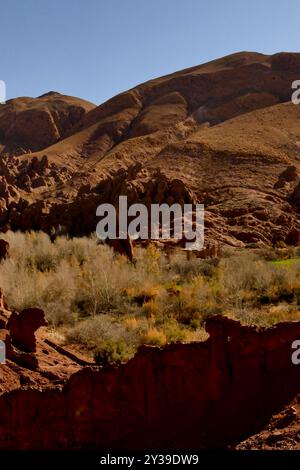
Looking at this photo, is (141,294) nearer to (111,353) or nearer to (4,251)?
(4,251)

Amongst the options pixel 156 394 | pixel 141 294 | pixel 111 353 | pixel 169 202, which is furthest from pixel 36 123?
pixel 156 394

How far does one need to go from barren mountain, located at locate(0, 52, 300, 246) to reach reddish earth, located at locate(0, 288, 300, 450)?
26.4 metres

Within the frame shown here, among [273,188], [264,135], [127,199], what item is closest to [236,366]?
[127,199]

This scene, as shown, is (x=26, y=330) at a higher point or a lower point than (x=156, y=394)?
higher

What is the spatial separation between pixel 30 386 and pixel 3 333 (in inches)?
60.2

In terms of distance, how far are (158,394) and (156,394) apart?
0.03 meters

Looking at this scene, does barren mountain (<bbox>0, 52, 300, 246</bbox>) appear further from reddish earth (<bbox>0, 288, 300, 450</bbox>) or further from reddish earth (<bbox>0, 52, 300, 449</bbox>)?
reddish earth (<bbox>0, 288, 300, 450</bbox>)

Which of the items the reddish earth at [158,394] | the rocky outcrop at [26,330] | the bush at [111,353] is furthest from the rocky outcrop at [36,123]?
the reddish earth at [158,394]

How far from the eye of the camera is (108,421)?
24.5 feet

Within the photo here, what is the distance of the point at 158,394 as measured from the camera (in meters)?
7.56

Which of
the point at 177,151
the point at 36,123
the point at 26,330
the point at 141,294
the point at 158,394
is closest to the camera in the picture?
the point at 158,394

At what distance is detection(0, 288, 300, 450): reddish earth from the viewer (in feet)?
23.8
